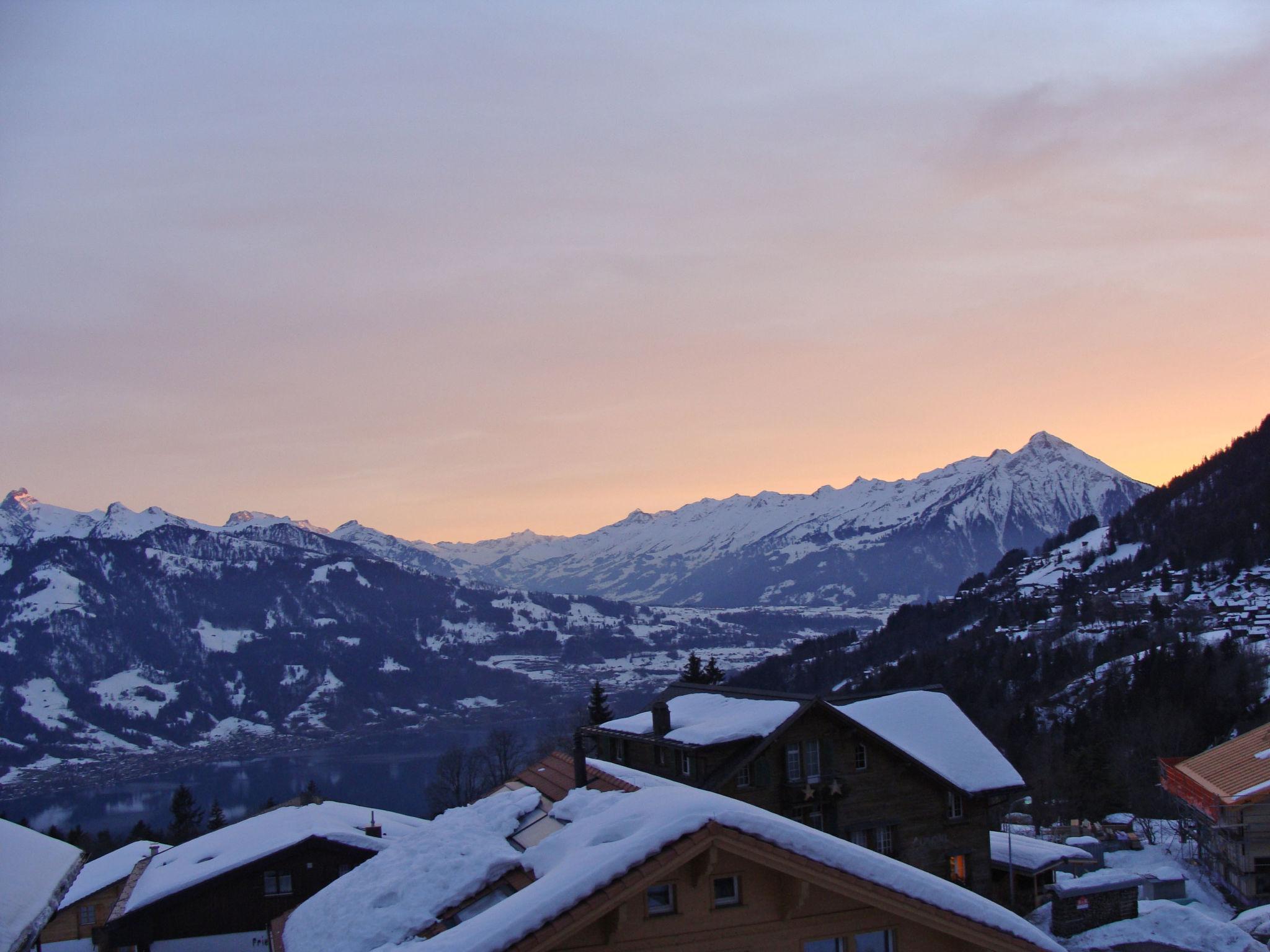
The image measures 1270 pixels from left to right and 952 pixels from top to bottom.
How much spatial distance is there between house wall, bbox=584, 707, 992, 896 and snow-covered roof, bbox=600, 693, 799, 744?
45 centimetres

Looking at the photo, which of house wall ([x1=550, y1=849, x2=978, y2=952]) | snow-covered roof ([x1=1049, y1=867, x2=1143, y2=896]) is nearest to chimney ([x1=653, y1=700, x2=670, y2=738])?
snow-covered roof ([x1=1049, y1=867, x2=1143, y2=896])

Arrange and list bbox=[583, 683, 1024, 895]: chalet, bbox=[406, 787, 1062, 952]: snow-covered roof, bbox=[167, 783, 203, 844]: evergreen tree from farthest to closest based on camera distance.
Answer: bbox=[167, 783, 203, 844]: evergreen tree, bbox=[583, 683, 1024, 895]: chalet, bbox=[406, 787, 1062, 952]: snow-covered roof

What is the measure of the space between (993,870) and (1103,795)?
3598cm

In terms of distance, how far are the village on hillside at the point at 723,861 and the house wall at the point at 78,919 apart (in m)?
0.10

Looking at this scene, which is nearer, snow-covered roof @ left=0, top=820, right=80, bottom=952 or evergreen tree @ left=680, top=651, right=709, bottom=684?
snow-covered roof @ left=0, top=820, right=80, bottom=952

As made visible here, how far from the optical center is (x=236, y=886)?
41.0m

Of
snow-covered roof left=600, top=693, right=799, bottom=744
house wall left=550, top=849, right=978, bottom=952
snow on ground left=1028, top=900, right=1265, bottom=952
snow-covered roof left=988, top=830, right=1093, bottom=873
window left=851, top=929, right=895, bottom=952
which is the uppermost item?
snow-covered roof left=600, top=693, right=799, bottom=744

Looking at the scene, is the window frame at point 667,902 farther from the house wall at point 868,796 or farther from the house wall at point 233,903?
the house wall at point 233,903

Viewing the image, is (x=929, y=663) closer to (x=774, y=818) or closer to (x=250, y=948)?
(x=250, y=948)

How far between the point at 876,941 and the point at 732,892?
1.90 m

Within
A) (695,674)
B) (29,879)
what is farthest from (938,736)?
(695,674)

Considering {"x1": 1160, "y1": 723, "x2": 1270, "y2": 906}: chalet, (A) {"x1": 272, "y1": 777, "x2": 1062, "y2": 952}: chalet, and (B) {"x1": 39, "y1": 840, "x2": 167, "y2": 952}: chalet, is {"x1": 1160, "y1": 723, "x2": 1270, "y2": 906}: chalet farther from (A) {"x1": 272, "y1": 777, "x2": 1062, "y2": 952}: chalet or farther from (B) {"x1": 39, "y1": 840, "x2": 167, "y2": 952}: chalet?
(B) {"x1": 39, "y1": 840, "x2": 167, "y2": 952}: chalet

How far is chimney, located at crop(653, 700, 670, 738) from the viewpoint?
129 feet

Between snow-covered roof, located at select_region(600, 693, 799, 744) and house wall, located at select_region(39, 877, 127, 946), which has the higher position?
snow-covered roof, located at select_region(600, 693, 799, 744)
